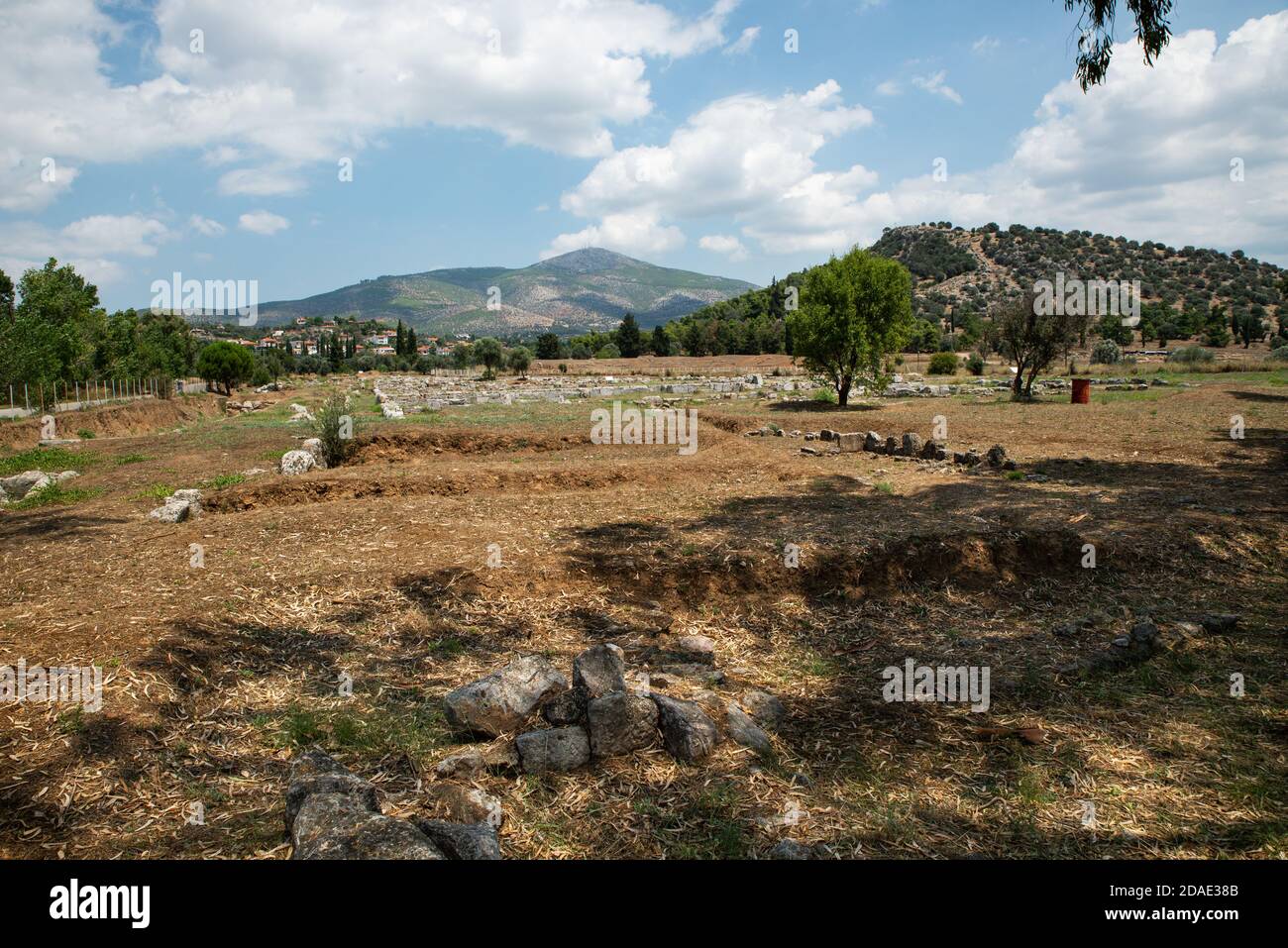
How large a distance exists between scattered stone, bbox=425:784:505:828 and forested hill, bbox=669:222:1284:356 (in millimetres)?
76442

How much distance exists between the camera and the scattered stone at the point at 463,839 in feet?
11.0

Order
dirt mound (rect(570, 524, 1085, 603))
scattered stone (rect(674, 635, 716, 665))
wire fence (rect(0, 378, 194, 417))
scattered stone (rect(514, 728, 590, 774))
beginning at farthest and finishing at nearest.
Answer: wire fence (rect(0, 378, 194, 417)) → dirt mound (rect(570, 524, 1085, 603)) → scattered stone (rect(674, 635, 716, 665)) → scattered stone (rect(514, 728, 590, 774))

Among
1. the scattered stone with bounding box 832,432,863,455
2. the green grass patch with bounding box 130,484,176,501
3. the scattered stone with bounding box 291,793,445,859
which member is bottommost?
the scattered stone with bounding box 291,793,445,859

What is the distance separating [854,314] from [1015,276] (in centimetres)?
8661

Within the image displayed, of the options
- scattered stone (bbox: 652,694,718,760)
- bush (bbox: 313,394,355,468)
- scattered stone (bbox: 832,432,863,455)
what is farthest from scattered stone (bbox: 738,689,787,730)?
bush (bbox: 313,394,355,468)

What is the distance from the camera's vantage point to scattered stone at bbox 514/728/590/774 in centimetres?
443

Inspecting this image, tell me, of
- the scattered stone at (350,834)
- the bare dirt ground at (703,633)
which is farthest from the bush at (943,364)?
the scattered stone at (350,834)

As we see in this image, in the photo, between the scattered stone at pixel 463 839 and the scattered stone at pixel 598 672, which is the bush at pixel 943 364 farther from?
the scattered stone at pixel 463 839

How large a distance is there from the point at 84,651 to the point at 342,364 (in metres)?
93.4

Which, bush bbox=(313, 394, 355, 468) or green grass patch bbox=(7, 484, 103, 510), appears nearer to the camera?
green grass patch bbox=(7, 484, 103, 510)

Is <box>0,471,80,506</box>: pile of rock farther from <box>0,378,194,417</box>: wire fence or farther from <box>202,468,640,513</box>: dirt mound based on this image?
<box>0,378,194,417</box>: wire fence
